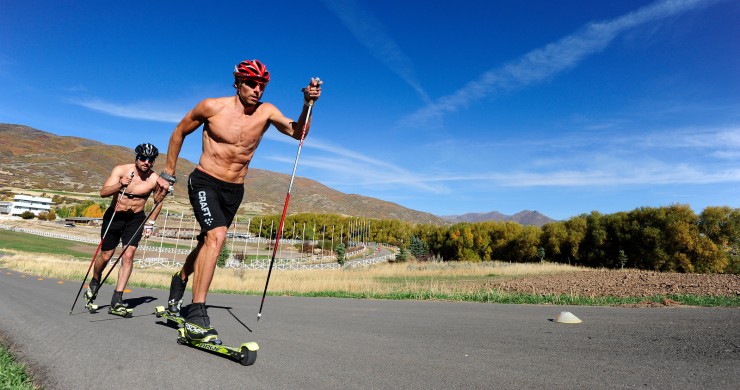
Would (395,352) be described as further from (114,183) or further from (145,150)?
(114,183)

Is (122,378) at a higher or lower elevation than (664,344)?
lower

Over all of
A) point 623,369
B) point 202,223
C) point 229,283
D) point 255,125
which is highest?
point 255,125

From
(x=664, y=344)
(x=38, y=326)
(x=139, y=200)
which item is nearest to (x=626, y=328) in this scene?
(x=664, y=344)

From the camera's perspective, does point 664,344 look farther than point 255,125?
No

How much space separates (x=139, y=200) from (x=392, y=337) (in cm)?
548

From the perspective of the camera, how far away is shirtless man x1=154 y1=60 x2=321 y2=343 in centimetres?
430

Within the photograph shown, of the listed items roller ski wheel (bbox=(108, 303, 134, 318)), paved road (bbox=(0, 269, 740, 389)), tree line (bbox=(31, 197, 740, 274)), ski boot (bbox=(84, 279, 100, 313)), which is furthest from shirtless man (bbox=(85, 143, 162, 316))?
tree line (bbox=(31, 197, 740, 274))

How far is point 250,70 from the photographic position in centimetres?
457

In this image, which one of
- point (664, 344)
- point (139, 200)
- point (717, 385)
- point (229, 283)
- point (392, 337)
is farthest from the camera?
point (229, 283)

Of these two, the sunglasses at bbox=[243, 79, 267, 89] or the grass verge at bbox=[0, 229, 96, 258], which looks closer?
the sunglasses at bbox=[243, 79, 267, 89]

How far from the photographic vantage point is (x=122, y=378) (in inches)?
115

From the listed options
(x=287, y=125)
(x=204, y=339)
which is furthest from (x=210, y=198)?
(x=204, y=339)

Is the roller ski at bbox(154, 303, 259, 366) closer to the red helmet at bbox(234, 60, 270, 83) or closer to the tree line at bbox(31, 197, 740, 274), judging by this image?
the red helmet at bbox(234, 60, 270, 83)

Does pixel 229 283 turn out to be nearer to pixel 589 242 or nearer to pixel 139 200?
pixel 139 200
